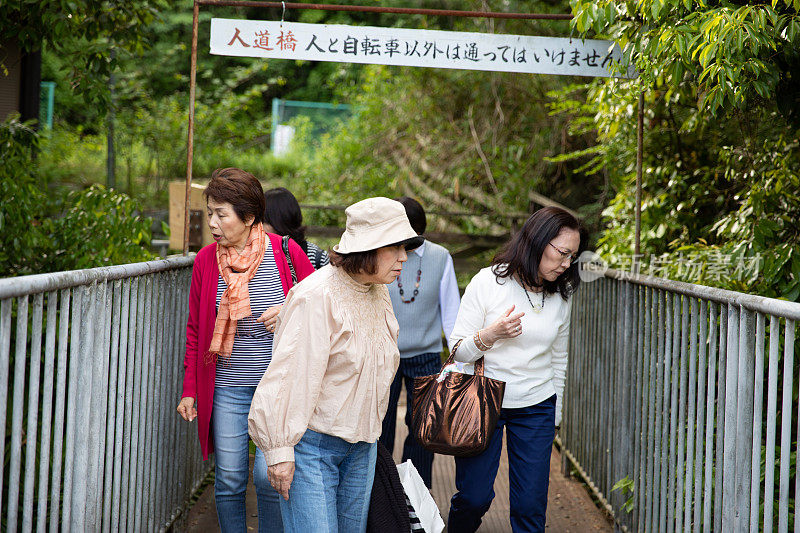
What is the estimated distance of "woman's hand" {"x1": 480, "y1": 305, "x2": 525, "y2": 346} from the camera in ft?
10.8

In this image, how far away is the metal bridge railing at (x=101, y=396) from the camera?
7.16ft

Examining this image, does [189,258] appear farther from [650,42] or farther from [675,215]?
[675,215]

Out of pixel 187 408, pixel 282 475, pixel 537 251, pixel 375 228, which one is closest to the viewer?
pixel 282 475

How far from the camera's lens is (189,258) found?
4125 millimetres

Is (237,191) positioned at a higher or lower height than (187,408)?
higher

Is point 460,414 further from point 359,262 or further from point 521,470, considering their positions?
point 359,262

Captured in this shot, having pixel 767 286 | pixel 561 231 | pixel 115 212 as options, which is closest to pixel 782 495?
pixel 561 231

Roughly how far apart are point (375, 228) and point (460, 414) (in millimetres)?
1217

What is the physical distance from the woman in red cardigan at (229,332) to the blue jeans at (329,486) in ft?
2.94

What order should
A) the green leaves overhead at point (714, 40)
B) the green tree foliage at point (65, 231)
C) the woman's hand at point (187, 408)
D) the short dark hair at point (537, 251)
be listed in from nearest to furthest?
the green leaves overhead at point (714, 40) → the woman's hand at point (187, 408) → the short dark hair at point (537, 251) → the green tree foliage at point (65, 231)

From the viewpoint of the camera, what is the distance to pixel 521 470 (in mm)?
3592

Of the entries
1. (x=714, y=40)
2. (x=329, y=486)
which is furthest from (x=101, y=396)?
(x=714, y=40)

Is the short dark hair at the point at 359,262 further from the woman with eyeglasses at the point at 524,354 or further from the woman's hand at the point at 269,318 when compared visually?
the woman with eyeglasses at the point at 524,354

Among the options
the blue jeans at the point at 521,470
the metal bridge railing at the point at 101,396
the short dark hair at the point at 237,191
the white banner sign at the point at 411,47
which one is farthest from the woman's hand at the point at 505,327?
the white banner sign at the point at 411,47
